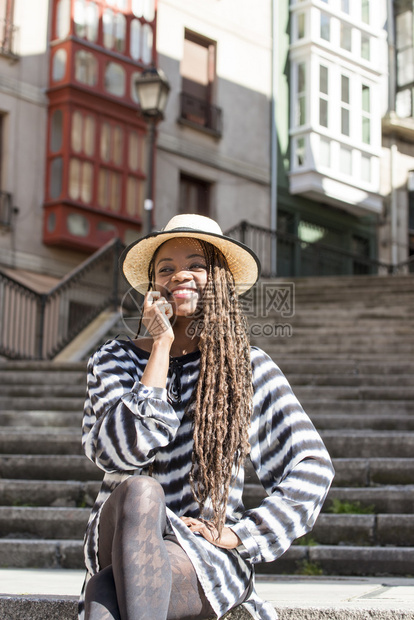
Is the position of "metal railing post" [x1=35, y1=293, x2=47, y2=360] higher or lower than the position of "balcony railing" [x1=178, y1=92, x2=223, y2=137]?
lower

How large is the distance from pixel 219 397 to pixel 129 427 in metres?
0.29

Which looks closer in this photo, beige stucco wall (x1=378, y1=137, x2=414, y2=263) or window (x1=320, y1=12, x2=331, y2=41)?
window (x1=320, y1=12, x2=331, y2=41)

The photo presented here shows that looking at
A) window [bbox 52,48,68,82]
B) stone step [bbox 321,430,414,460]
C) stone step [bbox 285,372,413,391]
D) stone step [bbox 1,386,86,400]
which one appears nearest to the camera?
stone step [bbox 321,430,414,460]

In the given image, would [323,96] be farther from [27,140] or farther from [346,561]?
[346,561]

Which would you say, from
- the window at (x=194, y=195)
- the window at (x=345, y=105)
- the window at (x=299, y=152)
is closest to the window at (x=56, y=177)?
the window at (x=194, y=195)

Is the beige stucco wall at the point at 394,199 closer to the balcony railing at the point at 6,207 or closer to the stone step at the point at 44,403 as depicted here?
the balcony railing at the point at 6,207

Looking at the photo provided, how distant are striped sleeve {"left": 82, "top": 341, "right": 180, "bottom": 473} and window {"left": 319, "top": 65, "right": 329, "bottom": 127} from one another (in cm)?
1781

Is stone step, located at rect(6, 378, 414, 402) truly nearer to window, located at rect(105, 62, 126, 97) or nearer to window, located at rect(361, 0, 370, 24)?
window, located at rect(105, 62, 126, 97)

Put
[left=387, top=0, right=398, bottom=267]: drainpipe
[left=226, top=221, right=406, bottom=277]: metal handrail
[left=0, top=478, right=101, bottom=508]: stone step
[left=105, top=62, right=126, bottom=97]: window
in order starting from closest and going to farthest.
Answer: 1. [left=0, top=478, right=101, bottom=508]: stone step
2. [left=105, top=62, right=126, bottom=97]: window
3. [left=226, top=221, right=406, bottom=277]: metal handrail
4. [left=387, top=0, right=398, bottom=267]: drainpipe

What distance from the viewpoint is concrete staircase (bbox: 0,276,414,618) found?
172 inches

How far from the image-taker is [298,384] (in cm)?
700

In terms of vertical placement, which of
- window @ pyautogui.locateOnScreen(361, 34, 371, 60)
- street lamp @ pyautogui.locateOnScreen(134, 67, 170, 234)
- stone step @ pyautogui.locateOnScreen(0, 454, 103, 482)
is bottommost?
stone step @ pyautogui.locateOnScreen(0, 454, 103, 482)

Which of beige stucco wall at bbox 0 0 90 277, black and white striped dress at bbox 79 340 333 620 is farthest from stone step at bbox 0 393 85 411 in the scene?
beige stucco wall at bbox 0 0 90 277

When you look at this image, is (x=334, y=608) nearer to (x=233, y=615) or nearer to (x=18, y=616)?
(x=233, y=615)
